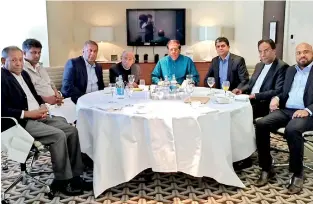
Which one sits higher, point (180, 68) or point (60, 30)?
point (60, 30)

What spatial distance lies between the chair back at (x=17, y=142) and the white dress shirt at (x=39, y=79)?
0.92 metres

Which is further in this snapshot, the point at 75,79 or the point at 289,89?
the point at 75,79

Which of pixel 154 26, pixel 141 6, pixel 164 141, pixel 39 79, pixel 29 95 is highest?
pixel 141 6

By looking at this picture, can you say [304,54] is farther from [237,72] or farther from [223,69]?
[223,69]

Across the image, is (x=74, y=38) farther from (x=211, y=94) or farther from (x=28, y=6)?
(x=211, y=94)

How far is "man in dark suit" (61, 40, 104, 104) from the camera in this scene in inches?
149

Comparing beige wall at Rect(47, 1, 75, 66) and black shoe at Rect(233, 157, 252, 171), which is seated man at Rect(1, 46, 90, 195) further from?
beige wall at Rect(47, 1, 75, 66)

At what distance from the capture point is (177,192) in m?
2.71

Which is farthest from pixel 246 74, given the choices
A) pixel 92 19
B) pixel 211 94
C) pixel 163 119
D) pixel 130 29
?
pixel 92 19

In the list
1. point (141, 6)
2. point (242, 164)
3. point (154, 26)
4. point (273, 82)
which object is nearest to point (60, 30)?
point (141, 6)

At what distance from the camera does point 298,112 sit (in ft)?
9.30

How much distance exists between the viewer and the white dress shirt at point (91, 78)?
12.9 ft

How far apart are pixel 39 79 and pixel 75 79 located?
52 cm

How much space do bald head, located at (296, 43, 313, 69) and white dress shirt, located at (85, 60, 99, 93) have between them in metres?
2.26
